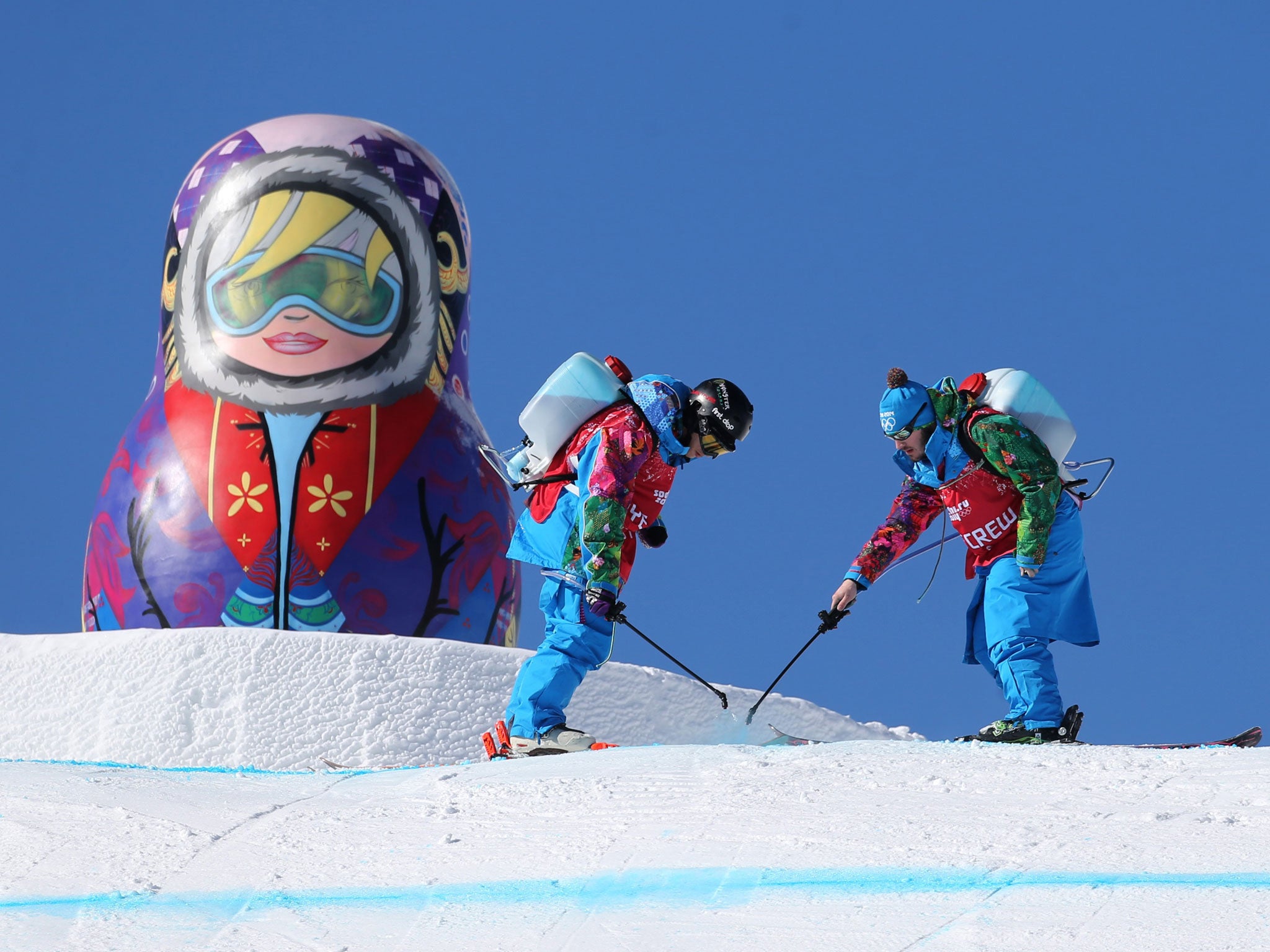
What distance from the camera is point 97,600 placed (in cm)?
853

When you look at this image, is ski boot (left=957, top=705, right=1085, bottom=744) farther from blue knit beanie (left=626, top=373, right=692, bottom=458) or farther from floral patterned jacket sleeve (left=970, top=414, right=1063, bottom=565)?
blue knit beanie (left=626, top=373, right=692, bottom=458)

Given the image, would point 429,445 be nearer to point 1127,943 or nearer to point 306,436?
point 306,436

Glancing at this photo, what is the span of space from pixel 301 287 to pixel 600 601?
12.8ft

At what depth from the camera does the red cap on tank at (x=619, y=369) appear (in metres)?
5.88

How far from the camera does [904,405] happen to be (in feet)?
18.6

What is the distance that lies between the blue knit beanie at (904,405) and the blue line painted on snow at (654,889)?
2712 mm

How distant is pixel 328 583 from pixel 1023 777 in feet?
16.1

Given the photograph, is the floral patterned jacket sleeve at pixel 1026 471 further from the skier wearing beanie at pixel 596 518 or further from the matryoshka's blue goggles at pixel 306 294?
the matryoshka's blue goggles at pixel 306 294

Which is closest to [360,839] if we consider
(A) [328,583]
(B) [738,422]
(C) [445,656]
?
(B) [738,422]

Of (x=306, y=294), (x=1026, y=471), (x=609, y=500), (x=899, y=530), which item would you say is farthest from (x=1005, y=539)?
(x=306, y=294)

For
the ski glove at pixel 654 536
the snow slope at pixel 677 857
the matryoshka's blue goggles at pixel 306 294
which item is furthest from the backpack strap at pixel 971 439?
the matryoshka's blue goggles at pixel 306 294

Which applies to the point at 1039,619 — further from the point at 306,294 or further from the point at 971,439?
the point at 306,294

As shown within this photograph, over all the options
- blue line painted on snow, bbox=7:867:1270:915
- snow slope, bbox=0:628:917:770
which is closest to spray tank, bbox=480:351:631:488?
snow slope, bbox=0:628:917:770

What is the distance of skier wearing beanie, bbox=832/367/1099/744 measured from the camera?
18.0ft
